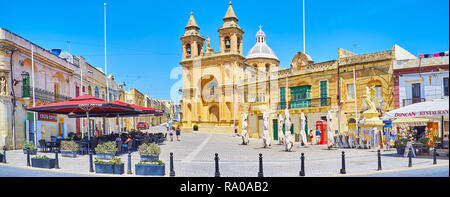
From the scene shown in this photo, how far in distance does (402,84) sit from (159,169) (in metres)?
20.6

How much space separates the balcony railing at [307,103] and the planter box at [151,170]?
2183 cm

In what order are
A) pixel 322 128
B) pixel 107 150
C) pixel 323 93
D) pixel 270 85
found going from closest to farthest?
1. pixel 107 150
2. pixel 322 128
3. pixel 323 93
4. pixel 270 85

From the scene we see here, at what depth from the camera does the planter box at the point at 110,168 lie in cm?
1094

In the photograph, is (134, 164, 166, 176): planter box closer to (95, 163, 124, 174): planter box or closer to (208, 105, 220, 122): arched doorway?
(95, 163, 124, 174): planter box

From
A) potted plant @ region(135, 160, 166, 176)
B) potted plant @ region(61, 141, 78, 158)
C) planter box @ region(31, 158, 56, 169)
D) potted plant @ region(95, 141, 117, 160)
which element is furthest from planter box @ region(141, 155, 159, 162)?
potted plant @ region(61, 141, 78, 158)

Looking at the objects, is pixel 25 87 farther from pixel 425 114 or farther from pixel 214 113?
pixel 214 113

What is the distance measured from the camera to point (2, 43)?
66.0 feet

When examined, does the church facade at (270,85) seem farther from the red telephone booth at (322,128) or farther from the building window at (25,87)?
the building window at (25,87)

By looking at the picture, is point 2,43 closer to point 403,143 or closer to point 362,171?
point 362,171

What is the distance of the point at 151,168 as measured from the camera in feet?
34.7

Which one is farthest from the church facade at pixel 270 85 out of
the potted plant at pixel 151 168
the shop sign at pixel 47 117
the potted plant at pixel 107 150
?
the shop sign at pixel 47 117

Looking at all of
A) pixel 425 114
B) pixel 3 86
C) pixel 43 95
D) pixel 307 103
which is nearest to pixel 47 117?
pixel 43 95

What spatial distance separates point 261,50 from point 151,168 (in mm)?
54443
